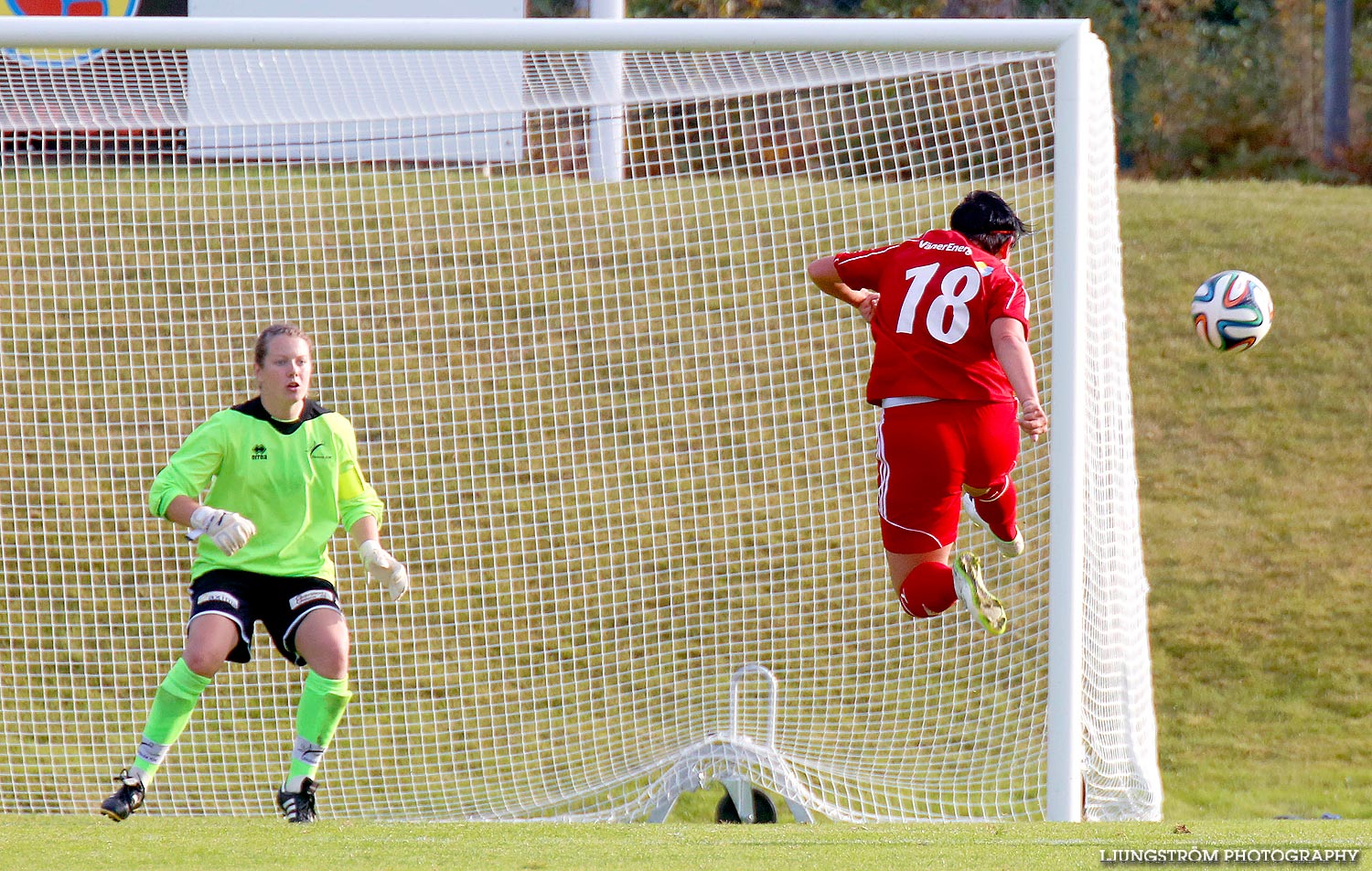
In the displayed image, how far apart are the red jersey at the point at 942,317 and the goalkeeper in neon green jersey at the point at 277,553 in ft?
5.50

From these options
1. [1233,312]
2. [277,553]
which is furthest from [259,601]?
[1233,312]

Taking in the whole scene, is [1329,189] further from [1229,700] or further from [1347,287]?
[1229,700]

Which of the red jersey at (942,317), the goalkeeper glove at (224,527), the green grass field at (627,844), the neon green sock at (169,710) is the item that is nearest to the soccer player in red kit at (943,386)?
the red jersey at (942,317)

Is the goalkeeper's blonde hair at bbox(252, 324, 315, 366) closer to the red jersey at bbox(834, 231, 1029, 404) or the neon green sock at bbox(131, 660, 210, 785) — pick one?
the neon green sock at bbox(131, 660, 210, 785)

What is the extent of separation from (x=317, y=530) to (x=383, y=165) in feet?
10.8

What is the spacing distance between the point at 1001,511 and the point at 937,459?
0.45m

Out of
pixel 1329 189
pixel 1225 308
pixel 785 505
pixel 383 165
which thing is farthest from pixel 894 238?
pixel 1329 189

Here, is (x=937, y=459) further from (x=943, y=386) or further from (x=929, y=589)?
(x=929, y=589)

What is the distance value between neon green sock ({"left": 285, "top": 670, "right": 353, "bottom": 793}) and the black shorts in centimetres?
13

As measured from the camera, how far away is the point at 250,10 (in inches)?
414

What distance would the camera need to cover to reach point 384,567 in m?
4.49

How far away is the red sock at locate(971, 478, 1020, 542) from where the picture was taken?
506cm

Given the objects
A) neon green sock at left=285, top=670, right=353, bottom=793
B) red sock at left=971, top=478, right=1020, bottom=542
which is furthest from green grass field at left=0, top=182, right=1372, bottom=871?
red sock at left=971, top=478, right=1020, bottom=542

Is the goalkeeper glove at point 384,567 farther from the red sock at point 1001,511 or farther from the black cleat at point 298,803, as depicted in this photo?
the red sock at point 1001,511
